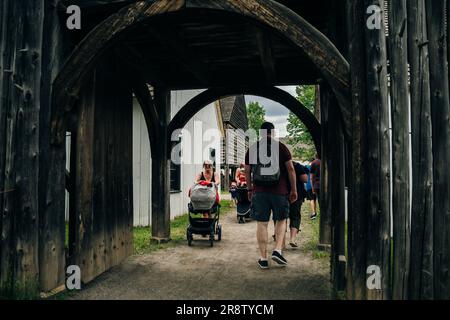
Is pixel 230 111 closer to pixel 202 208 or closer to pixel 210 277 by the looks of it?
pixel 202 208

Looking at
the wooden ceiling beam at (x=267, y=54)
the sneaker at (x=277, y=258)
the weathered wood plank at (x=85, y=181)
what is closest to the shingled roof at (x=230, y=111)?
the wooden ceiling beam at (x=267, y=54)

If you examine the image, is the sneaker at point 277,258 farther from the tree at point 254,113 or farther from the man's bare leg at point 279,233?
the tree at point 254,113

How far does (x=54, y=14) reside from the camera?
4113 millimetres

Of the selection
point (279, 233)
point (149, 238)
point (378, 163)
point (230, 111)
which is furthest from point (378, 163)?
point (230, 111)

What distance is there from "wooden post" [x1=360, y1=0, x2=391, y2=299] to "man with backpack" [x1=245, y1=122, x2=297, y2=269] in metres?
1.98

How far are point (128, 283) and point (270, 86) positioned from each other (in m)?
4.50

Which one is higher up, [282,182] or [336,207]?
[282,182]

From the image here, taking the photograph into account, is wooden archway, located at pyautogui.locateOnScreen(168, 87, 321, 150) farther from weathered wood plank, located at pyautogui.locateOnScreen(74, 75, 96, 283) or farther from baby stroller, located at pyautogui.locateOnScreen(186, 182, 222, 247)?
weathered wood plank, located at pyautogui.locateOnScreen(74, 75, 96, 283)

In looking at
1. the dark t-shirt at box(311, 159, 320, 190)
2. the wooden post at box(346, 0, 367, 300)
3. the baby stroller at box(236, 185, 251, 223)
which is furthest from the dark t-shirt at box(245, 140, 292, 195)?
the baby stroller at box(236, 185, 251, 223)

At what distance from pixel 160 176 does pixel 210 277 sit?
9.58 ft

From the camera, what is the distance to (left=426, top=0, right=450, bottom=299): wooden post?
3191mm

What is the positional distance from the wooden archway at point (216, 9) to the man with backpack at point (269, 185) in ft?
6.24

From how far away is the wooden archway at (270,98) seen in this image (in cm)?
698

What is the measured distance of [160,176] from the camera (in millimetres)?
7238
